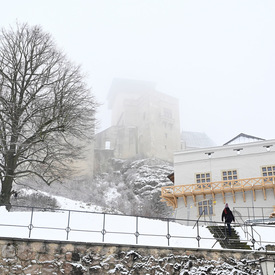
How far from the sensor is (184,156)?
101 feet

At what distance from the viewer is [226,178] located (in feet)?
95.2

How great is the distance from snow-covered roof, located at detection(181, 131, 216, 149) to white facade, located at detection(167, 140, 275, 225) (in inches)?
2197

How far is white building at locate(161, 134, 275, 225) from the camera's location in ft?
88.8

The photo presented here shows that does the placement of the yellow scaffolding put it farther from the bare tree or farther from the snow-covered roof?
the snow-covered roof

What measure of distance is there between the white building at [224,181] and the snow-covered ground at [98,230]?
35.2 feet

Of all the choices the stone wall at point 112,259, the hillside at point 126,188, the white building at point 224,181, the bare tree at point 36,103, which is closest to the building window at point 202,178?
the white building at point 224,181

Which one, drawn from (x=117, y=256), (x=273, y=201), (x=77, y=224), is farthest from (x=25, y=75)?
(x=273, y=201)

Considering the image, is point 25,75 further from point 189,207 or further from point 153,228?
point 189,207

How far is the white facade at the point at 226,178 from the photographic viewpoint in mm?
27078

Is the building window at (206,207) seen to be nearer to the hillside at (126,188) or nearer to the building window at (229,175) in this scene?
the building window at (229,175)

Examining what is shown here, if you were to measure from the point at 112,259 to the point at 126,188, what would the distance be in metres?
48.1

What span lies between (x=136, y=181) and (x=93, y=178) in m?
7.29

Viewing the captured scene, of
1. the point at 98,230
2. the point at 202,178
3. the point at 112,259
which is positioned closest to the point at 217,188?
the point at 202,178

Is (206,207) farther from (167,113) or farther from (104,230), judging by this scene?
(167,113)
